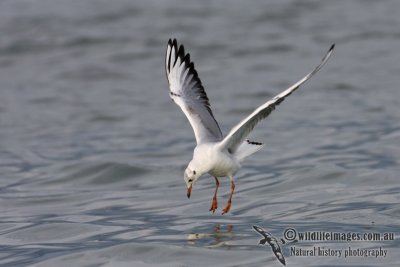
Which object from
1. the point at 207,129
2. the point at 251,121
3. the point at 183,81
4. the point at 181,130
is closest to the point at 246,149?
the point at 207,129

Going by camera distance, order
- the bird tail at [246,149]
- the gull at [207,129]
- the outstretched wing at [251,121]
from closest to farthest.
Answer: the outstretched wing at [251,121]
the gull at [207,129]
the bird tail at [246,149]

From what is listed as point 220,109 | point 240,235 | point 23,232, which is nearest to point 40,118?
point 220,109

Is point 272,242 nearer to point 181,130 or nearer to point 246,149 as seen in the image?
point 246,149

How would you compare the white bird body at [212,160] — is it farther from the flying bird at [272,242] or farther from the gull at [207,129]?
the flying bird at [272,242]

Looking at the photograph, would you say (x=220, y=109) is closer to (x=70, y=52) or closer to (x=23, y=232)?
(x=70, y=52)

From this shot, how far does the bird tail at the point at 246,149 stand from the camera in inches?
360

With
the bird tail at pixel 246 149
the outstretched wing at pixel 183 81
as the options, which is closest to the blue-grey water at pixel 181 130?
the bird tail at pixel 246 149

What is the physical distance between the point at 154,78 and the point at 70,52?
→ 2918 millimetres

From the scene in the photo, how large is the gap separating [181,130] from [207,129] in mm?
6201

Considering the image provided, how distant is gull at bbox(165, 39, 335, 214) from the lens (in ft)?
27.4

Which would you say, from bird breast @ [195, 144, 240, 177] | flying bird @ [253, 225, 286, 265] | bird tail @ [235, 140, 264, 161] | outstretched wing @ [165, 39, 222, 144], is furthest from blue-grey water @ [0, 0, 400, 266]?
outstretched wing @ [165, 39, 222, 144]

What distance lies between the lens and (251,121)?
841 cm

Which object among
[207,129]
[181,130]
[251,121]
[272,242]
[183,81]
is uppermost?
[183,81]

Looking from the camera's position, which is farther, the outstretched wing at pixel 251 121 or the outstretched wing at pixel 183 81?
the outstretched wing at pixel 183 81
